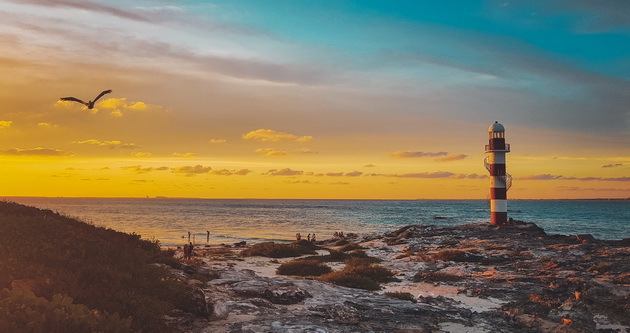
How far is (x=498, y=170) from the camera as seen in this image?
5572cm

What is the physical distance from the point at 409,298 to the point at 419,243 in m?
29.5

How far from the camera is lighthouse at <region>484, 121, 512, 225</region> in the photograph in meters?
55.8

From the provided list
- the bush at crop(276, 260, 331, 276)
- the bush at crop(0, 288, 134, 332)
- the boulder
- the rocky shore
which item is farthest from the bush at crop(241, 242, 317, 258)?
the bush at crop(0, 288, 134, 332)

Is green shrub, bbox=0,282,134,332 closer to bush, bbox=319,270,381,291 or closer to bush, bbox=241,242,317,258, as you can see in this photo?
bush, bbox=319,270,381,291

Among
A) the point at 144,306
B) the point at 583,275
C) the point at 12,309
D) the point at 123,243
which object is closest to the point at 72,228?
the point at 123,243

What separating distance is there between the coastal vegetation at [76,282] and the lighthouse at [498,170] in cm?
4913

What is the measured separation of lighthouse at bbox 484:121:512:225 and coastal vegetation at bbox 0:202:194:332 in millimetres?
49129

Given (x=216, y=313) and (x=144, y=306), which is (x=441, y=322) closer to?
(x=216, y=313)

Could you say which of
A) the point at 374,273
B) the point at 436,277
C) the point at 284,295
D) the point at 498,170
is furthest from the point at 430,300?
the point at 498,170

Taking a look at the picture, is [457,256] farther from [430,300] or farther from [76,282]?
[76,282]

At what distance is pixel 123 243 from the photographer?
1564cm

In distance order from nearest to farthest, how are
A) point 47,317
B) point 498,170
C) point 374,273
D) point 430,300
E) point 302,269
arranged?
point 47,317, point 430,300, point 374,273, point 302,269, point 498,170

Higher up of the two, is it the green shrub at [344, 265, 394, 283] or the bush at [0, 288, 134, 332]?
the bush at [0, 288, 134, 332]

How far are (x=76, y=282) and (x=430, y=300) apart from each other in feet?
41.0
